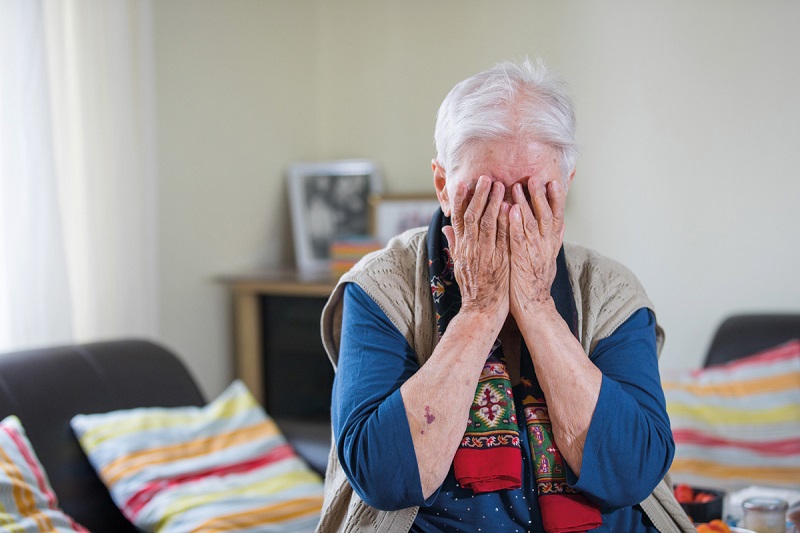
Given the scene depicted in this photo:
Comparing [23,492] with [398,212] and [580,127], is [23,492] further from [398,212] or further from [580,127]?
[580,127]

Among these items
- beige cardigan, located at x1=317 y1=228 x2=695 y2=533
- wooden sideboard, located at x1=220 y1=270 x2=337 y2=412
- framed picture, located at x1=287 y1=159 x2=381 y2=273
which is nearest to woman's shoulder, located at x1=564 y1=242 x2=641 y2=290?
beige cardigan, located at x1=317 y1=228 x2=695 y2=533

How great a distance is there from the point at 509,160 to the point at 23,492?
1.17 metres

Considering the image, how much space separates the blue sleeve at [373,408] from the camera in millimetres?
1271

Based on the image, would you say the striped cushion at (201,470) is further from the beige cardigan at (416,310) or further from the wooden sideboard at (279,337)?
the wooden sideboard at (279,337)

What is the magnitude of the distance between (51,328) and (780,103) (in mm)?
2446

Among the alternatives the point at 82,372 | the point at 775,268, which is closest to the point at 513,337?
the point at 82,372

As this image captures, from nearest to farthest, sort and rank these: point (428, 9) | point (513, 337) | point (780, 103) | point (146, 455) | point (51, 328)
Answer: point (513, 337)
point (146, 455)
point (51, 328)
point (780, 103)
point (428, 9)

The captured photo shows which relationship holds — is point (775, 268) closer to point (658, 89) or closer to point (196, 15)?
point (658, 89)

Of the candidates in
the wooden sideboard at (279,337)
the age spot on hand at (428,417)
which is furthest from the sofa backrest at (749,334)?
the age spot on hand at (428,417)

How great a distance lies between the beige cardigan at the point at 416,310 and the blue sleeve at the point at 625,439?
8 cm

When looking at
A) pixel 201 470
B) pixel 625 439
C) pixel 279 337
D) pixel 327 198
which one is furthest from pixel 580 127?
pixel 625 439

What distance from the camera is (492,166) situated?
137 centimetres

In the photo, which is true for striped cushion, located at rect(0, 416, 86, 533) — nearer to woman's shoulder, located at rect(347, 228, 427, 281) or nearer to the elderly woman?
the elderly woman

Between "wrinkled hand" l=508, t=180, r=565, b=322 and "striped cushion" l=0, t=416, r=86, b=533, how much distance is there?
104 cm
